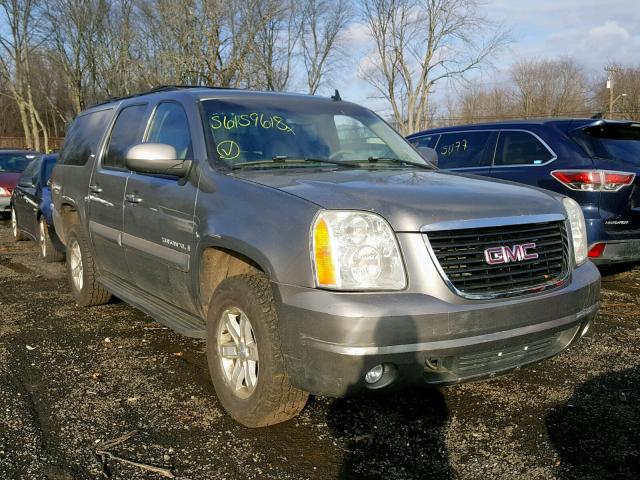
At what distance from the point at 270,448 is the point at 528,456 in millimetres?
1220

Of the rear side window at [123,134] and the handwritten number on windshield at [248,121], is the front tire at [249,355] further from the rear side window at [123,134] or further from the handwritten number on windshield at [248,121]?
the rear side window at [123,134]

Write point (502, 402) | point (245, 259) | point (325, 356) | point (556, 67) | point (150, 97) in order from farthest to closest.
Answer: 1. point (556, 67)
2. point (150, 97)
3. point (502, 402)
4. point (245, 259)
5. point (325, 356)

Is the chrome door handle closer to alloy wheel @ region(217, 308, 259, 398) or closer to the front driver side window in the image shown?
the front driver side window

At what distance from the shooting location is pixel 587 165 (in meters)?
5.62

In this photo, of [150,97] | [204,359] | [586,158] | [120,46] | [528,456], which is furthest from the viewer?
[120,46]

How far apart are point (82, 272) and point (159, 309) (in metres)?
1.76

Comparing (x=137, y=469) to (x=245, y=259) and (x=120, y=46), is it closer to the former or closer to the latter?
(x=245, y=259)

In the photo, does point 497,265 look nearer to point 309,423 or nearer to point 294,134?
point 309,423

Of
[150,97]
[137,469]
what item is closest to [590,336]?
[137,469]

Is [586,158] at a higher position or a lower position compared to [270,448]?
higher

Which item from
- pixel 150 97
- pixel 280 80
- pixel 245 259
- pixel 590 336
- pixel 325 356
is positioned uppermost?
pixel 280 80

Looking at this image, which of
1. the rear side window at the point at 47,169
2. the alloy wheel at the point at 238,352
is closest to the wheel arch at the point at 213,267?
the alloy wheel at the point at 238,352

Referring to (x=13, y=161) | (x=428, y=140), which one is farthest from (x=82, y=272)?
(x=13, y=161)

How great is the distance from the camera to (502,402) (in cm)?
343
